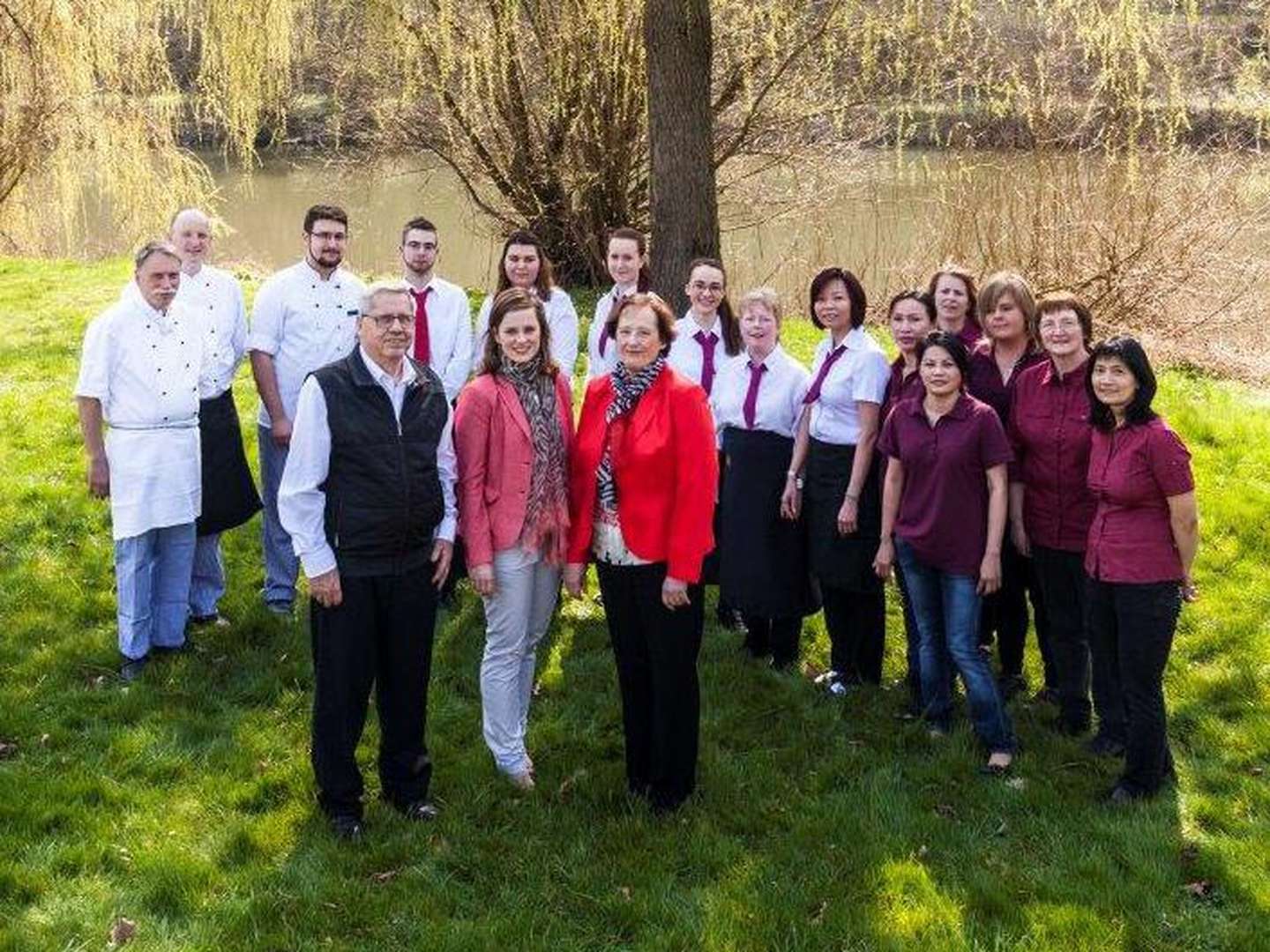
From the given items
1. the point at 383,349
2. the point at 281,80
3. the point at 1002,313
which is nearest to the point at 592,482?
the point at 383,349

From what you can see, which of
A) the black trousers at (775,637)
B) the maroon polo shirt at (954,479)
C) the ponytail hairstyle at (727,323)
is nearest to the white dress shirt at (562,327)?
the ponytail hairstyle at (727,323)

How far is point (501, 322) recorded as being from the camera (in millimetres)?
4281

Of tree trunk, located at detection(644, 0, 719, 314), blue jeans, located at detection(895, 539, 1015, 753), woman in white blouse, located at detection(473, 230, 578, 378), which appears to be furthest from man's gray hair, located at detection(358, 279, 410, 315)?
tree trunk, located at detection(644, 0, 719, 314)

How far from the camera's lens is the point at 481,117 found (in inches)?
579

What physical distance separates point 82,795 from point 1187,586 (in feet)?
13.5

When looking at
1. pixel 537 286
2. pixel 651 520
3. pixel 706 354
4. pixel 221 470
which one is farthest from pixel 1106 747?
pixel 221 470

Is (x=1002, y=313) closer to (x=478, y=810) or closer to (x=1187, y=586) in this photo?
(x=1187, y=586)

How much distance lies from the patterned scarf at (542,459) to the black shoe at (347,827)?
3.76 feet

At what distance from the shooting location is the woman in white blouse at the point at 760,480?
5441 mm

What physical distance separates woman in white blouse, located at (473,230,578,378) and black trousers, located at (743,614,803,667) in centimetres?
152

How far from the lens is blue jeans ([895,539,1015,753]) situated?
480cm

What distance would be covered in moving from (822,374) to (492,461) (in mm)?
1692

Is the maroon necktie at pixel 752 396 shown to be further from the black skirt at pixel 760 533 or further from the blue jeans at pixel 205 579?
the blue jeans at pixel 205 579

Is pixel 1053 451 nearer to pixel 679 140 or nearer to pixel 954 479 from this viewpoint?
pixel 954 479
